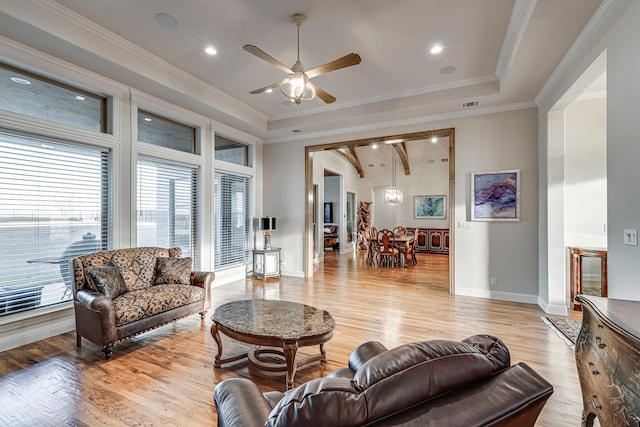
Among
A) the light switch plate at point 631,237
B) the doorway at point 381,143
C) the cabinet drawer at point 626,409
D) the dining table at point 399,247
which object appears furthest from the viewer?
the dining table at point 399,247

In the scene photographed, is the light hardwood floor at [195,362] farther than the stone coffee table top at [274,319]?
No

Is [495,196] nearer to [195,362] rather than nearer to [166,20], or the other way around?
[195,362]

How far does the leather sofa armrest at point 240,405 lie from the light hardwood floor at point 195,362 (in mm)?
989

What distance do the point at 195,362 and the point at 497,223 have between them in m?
4.55

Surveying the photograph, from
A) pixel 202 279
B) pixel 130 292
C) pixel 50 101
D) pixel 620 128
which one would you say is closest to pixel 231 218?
pixel 202 279

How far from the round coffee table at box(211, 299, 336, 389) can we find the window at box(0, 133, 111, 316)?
85.6 inches

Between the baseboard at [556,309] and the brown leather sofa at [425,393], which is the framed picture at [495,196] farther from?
the brown leather sofa at [425,393]

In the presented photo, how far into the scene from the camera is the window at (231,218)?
5.82m

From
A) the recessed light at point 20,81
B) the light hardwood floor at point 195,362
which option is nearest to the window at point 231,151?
the light hardwood floor at point 195,362

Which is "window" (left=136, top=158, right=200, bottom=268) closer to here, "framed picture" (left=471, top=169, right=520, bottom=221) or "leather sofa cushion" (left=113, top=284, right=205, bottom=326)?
"leather sofa cushion" (left=113, top=284, right=205, bottom=326)

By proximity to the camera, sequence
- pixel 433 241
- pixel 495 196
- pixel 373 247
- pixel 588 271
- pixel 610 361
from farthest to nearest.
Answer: pixel 433 241
pixel 373 247
pixel 495 196
pixel 588 271
pixel 610 361

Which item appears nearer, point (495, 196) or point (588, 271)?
point (588, 271)

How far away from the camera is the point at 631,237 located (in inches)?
81.3

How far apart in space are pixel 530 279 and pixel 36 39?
6694 millimetres
